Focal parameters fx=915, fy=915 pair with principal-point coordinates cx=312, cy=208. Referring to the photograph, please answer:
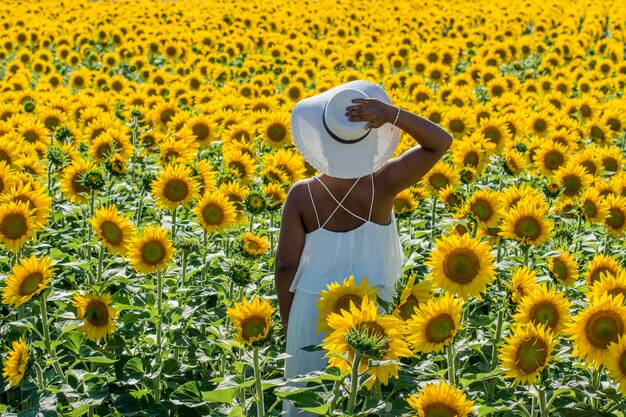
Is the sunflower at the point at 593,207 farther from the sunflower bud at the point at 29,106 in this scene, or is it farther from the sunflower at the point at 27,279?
the sunflower bud at the point at 29,106

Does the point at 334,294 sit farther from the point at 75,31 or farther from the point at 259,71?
the point at 75,31

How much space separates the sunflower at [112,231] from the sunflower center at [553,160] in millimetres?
3167

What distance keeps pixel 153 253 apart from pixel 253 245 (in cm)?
48

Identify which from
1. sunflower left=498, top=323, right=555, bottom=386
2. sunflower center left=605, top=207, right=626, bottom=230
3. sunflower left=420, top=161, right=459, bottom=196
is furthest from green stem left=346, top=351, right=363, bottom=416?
sunflower left=420, top=161, right=459, bottom=196

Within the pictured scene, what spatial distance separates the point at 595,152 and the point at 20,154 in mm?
3923

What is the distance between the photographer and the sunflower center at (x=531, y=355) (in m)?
2.95

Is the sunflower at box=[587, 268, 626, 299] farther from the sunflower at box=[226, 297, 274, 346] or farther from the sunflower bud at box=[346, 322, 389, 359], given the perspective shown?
the sunflower at box=[226, 297, 274, 346]

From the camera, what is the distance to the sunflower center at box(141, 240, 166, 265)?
4.11 meters

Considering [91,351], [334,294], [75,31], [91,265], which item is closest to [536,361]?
[334,294]

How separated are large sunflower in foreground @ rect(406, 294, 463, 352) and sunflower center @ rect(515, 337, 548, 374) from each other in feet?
0.72

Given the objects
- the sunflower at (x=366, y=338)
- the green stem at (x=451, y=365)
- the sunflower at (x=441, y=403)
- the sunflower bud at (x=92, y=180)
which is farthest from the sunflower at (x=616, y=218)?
the sunflower bud at (x=92, y=180)

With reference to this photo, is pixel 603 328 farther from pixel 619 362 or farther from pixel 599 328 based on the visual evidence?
pixel 619 362

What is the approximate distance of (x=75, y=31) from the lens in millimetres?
15062

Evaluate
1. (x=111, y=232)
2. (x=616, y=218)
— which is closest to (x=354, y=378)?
(x=111, y=232)
